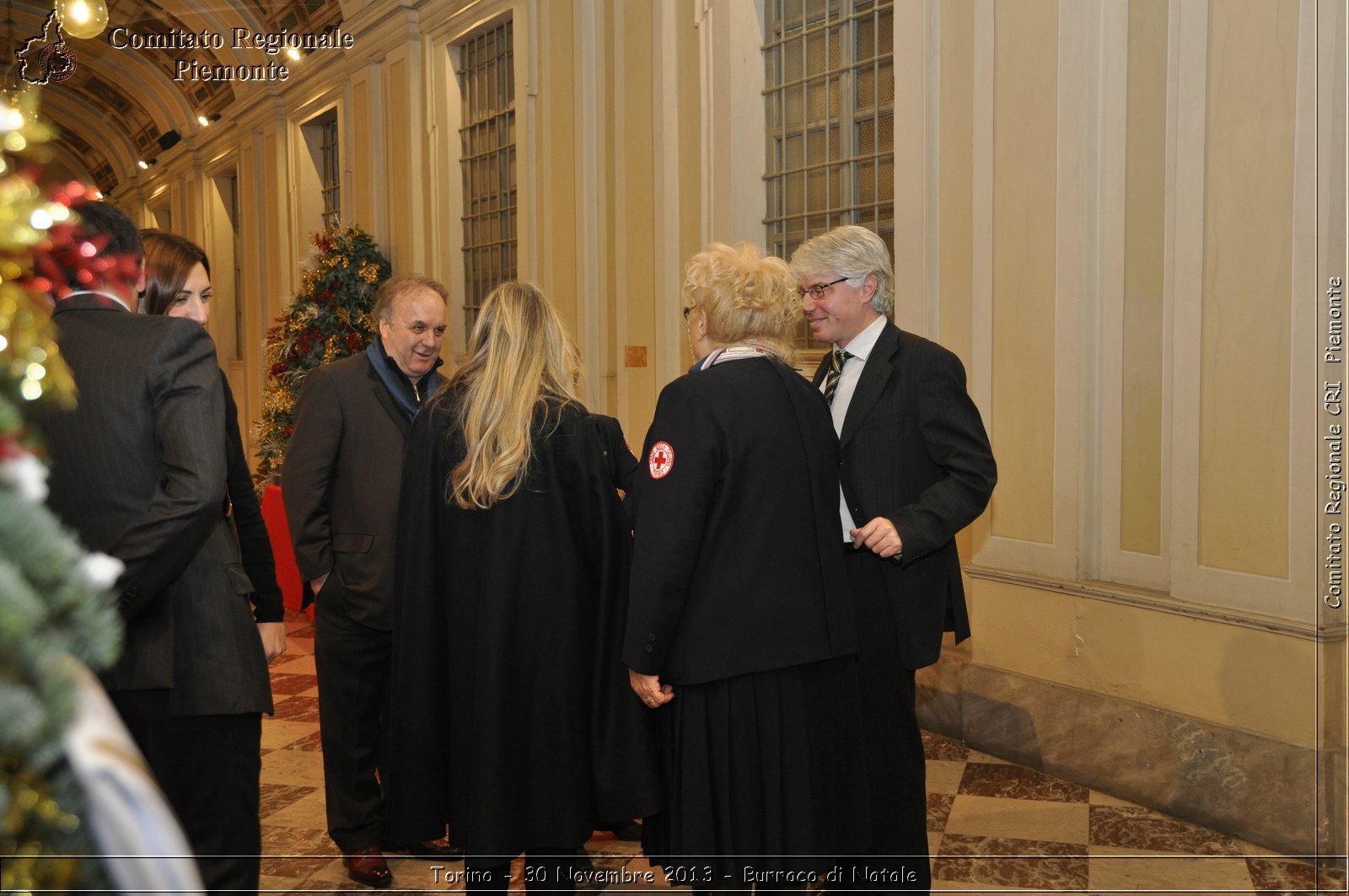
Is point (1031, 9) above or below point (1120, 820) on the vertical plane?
above

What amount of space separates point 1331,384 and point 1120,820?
1.67m

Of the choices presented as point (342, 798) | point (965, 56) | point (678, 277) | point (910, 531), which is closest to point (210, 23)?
point (678, 277)

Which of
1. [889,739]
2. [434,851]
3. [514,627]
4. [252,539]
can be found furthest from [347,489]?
[889,739]

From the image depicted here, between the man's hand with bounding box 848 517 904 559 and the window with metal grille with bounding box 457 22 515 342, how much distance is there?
702 centimetres

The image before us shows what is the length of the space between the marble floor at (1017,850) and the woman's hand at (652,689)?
1.15m

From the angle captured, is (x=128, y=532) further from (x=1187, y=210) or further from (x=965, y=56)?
(x=965, y=56)

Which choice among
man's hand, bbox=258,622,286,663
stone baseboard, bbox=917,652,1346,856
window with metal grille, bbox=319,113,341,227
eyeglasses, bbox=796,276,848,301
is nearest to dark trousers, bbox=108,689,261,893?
man's hand, bbox=258,622,286,663

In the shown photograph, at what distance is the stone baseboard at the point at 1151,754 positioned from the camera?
11.5ft

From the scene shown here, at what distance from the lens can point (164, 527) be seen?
2186mm

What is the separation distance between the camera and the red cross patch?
101 inches

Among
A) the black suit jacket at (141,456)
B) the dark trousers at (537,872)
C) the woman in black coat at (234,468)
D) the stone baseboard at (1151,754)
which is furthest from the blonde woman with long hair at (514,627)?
the stone baseboard at (1151,754)

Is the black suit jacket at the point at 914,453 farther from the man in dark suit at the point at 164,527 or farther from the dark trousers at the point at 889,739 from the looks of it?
the man in dark suit at the point at 164,527

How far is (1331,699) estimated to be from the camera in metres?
3.50

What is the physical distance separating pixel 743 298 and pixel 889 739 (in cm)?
131
